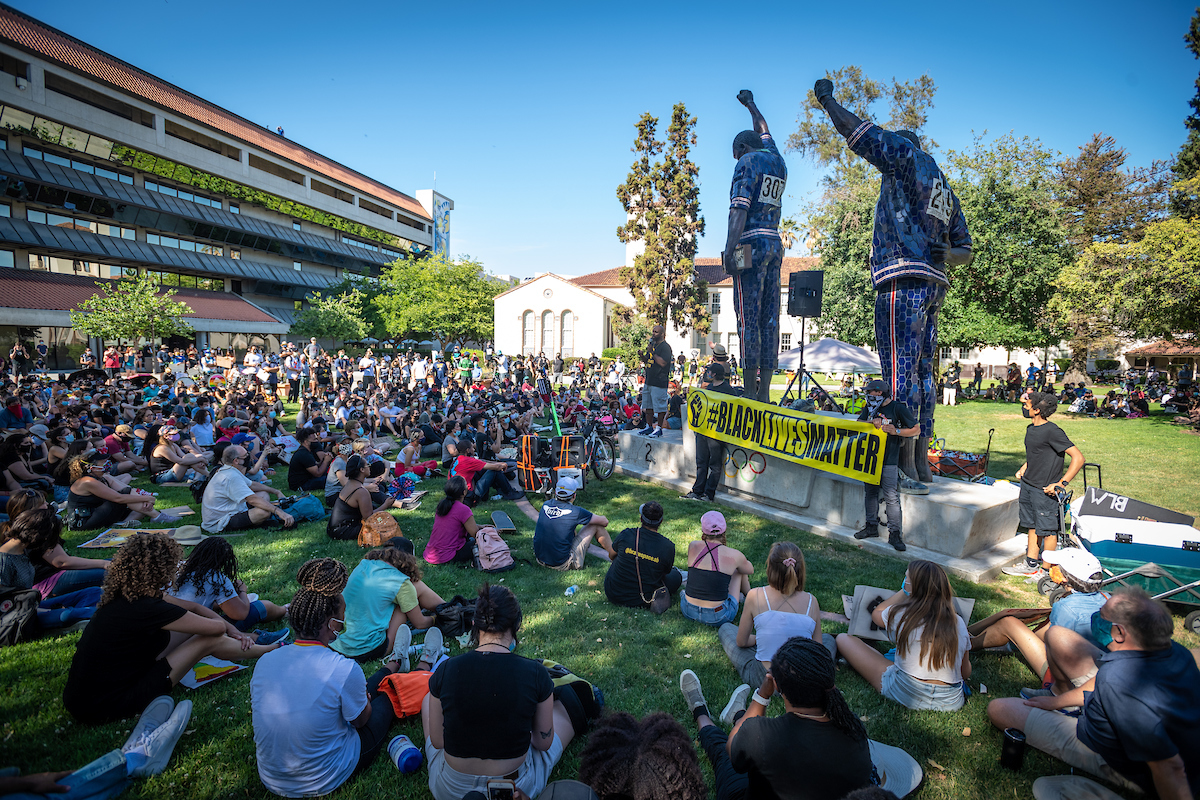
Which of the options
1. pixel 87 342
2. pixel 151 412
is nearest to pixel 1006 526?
pixel 151 412

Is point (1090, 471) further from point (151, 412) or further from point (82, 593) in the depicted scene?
point (151, 412)

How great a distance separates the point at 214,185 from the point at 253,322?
1031 centimetres

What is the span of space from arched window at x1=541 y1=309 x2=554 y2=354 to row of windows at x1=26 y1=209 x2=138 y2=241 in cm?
2793

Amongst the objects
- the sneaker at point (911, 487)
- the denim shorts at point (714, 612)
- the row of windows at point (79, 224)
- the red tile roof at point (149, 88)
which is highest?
the red tile roof at point (149, 88)

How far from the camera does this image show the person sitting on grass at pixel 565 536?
6441mm

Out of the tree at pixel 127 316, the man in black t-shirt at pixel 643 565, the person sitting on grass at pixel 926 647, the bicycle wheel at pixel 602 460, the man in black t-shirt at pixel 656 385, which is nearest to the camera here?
the person sitting on grass at pixel 926 647

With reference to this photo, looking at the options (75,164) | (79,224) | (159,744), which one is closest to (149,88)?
(75,164)

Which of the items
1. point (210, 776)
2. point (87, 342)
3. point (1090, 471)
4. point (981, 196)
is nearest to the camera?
point (210, 776)

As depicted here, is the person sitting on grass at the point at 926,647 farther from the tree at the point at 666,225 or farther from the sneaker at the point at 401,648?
the tree at the point at 666,225

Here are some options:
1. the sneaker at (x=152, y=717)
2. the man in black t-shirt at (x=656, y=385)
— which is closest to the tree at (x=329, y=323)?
the man in black t-shirt at (x=656, y=385)

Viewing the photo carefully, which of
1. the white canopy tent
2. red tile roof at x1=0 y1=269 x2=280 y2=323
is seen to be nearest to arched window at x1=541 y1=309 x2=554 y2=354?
red tile roof at x1=0 y1=269 x2=280 y2=323

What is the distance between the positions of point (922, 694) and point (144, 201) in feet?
148

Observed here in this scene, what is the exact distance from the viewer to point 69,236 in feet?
102

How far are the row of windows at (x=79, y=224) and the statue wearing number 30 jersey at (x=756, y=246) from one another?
126 ft
